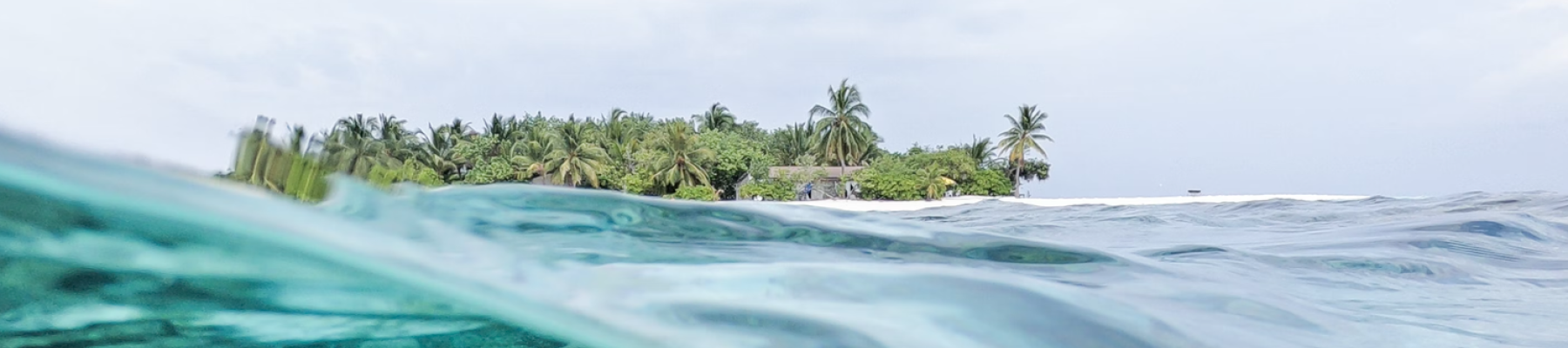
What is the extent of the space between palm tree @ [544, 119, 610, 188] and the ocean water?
2899 centimetres

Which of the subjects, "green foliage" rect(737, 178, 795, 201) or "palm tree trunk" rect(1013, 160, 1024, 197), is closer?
"green foliage" rect(737, 178, 795, 201)

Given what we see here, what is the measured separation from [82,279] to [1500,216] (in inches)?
326

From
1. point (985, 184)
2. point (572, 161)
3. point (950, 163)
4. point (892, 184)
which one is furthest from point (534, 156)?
point (985, 184)

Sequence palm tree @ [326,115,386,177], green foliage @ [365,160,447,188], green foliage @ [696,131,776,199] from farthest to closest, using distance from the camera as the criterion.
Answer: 1. green foliage @ [696,131,776,199]
2. palm tree @ [326,115,386,177]
3. green foliage @ [365,160,447,188]

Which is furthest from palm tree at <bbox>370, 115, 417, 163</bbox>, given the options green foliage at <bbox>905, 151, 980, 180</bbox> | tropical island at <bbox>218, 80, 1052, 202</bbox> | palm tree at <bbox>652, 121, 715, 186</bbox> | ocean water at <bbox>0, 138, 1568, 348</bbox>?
ocean water at <bbox>0, 138, 1568, 348</bbox>

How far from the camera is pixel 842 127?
39719mm

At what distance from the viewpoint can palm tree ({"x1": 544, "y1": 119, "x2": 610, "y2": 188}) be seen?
1242 inches

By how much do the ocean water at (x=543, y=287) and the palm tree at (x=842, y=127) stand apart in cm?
3600

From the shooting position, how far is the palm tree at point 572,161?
31547 millimetres

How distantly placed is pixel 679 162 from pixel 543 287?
1174 inches

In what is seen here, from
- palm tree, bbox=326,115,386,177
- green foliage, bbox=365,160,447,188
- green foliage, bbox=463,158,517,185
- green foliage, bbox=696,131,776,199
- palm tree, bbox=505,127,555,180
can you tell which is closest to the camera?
green foliage, bbox=365,160,447,188

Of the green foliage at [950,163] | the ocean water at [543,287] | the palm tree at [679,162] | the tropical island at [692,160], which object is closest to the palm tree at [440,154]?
the tropical island at [692,160]

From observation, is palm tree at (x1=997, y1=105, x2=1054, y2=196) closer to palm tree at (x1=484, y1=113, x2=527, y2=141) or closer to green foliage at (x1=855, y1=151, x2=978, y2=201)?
green foliage at (x1=855, y1=151, x2=978, y2=201)

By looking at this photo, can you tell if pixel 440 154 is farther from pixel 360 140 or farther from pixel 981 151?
pixel 981 151
